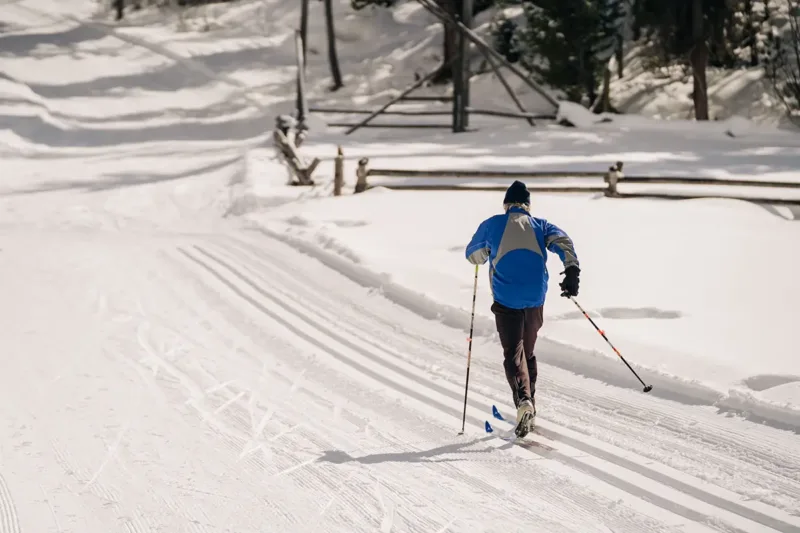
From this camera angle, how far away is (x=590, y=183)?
17.8m

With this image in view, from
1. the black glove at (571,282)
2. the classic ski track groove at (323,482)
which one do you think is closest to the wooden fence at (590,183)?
the black glove at (571,282)

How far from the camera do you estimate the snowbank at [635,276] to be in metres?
7.75

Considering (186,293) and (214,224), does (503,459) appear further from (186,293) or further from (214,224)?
(214,224)

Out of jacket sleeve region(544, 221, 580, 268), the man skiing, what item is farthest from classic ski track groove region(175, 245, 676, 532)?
jacket sleeve region(544, 221, 580, 268)

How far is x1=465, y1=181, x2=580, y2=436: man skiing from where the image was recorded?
6.49 metres

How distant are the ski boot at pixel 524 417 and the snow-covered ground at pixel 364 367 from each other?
176 mm

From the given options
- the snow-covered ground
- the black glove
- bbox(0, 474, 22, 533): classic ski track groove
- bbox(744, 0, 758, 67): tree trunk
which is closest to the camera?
bbox(0, 474, 22, 533): classic ski track groove

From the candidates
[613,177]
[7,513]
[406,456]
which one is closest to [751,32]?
[613,177]

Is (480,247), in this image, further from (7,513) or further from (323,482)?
(7,513)

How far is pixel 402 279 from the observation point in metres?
11.2

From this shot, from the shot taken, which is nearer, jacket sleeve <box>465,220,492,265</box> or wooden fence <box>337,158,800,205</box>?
jacket sleeve <box>465,220,492,265</box>

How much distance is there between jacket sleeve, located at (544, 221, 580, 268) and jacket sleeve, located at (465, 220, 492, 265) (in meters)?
0.43

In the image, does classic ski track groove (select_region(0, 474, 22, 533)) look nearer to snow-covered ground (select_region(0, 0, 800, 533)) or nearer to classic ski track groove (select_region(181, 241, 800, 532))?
snow-covered ground (select_region(0, 0, 800, 533))

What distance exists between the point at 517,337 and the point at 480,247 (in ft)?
2.32
